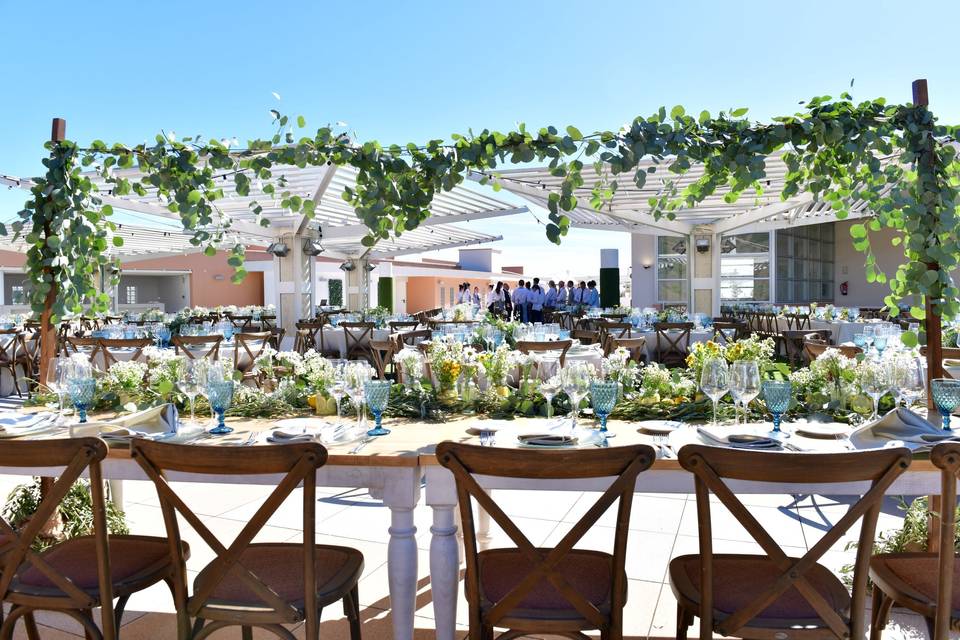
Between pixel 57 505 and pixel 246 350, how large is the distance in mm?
4971

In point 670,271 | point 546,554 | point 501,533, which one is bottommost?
point 501,533

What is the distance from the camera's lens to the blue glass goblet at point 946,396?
2164 mm

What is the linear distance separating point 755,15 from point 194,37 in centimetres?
546

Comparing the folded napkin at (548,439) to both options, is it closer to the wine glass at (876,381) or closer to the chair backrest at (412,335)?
the wine glass at (876,381)

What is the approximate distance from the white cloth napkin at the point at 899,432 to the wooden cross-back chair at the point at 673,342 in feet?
17.7

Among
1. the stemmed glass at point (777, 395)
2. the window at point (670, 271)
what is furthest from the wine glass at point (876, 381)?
the window at point (670, 271)

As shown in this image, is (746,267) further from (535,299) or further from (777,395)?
(777,395)

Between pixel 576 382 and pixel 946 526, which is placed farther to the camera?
pixel 576 382

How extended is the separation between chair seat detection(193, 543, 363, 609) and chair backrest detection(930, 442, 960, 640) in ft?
4.78

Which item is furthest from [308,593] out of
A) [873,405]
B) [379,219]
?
[873,405]

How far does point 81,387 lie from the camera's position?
2498 mm

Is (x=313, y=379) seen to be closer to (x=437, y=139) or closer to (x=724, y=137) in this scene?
(x=437, y=139)

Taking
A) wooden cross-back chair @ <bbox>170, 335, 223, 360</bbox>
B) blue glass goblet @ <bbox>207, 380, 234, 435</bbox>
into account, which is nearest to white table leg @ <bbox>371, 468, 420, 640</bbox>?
blue glass goblet @ <bbox>207, 380, 234, 435</bbox>

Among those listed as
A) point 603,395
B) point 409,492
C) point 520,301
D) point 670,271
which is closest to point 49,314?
point 409,492
